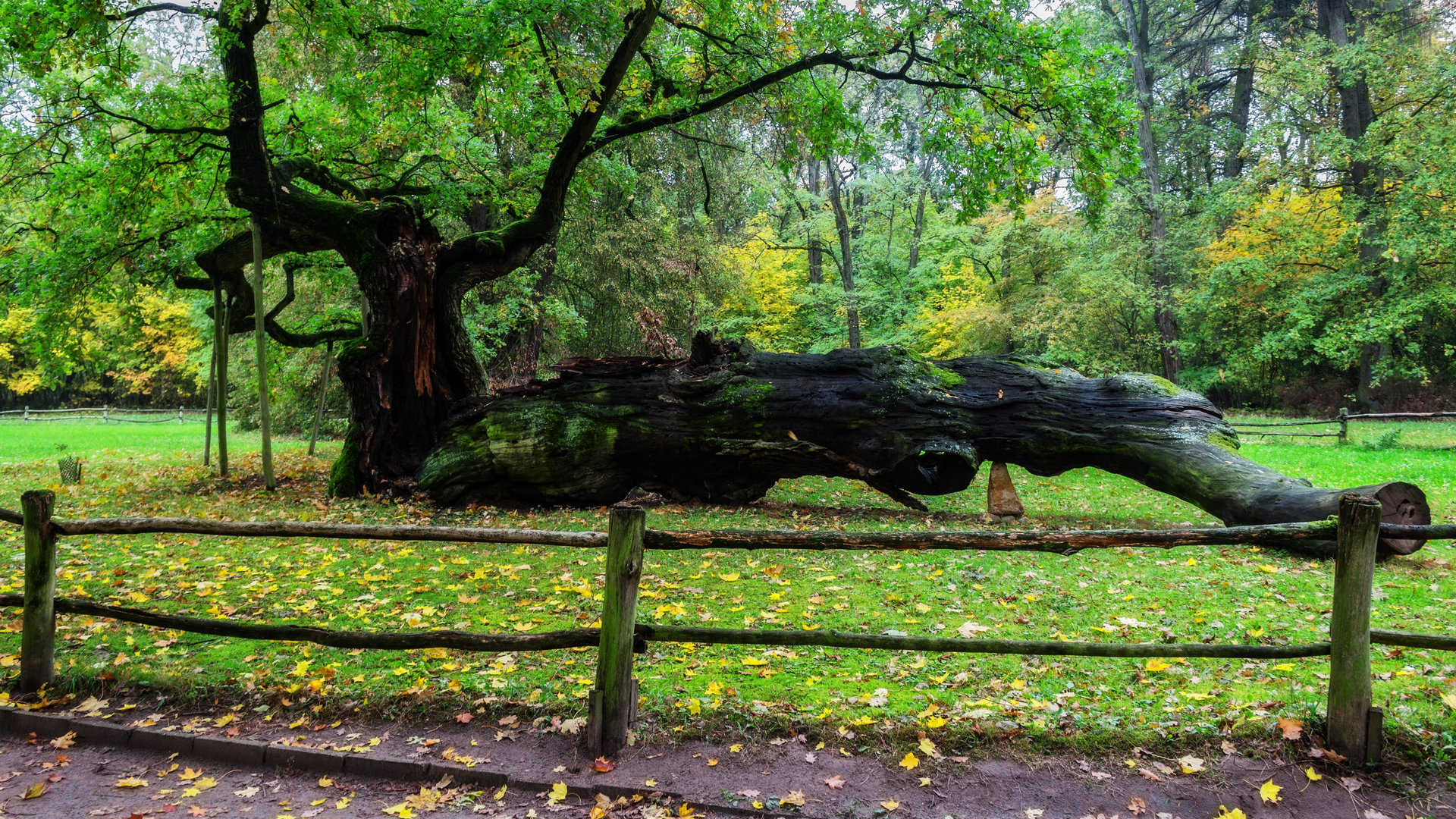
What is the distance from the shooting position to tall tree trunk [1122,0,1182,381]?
2527 cm

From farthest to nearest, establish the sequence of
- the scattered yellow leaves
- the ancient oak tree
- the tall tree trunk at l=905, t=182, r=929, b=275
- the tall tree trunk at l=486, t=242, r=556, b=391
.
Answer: the tall tree trunk at l=905, t=182, r=929, b=275, the tall tree trunk at l=486, t=242, r=556, b=391, the ancient oak tree, the scattered yellow leaves

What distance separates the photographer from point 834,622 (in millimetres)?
5566

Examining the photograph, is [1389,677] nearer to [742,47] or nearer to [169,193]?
[742,47]

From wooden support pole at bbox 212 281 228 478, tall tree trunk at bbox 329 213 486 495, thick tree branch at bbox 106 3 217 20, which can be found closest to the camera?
thick tree branch at bbox 106 3 217 20

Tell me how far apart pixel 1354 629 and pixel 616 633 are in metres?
3.35

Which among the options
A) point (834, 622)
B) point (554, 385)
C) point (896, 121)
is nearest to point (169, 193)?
point (554, 385)

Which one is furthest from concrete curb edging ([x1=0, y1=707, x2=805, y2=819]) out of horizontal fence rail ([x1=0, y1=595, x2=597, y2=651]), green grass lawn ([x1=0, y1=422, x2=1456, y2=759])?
horizontal fence rail ([x1=0, y1=595, x2=597, y2=651])

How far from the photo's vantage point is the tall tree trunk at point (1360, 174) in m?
21.8

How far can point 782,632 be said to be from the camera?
3660mm

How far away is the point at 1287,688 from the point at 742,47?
9904 millimetres

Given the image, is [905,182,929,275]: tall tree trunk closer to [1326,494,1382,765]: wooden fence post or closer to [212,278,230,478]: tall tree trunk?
[212,278,230,478]: tall tree trunk

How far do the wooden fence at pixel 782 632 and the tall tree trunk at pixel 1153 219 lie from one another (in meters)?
23.9

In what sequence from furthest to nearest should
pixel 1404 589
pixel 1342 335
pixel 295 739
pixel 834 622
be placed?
pixel 1342 335
pixel 1404 589
pixel 834 622
pixel 295 739

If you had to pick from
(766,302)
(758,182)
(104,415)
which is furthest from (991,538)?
(104,415)
